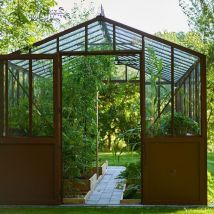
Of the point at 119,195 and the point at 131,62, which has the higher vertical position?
the point at 131,62

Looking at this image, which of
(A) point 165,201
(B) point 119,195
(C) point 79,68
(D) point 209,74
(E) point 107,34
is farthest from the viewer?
(D) point 209,74

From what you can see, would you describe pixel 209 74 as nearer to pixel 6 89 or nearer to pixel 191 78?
pixel 191 78

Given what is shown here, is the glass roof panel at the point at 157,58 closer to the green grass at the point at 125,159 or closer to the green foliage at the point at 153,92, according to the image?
the green foliage at the point at 153,92

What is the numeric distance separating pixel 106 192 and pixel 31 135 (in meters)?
2.44

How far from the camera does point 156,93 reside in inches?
362

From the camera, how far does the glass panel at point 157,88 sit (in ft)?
29.7

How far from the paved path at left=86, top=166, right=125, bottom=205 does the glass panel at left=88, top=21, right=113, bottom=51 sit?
2.62 m

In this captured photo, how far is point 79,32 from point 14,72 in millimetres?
1281

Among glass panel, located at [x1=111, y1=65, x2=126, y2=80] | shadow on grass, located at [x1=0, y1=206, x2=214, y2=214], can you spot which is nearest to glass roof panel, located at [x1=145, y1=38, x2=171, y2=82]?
shadow on grass, located at [x1=0, y1=206, x2=214, y2=214]

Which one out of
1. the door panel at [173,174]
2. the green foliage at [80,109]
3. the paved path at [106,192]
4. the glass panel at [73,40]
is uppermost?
the glass panel at [73,40]

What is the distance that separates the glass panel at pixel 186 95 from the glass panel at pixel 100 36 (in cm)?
118

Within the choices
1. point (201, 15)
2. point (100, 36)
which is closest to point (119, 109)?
→ point (201, 15)

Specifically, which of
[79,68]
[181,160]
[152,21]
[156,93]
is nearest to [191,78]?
[156,93]

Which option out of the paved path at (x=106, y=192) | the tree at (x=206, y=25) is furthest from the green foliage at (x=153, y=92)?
the tree at (x=206, y=25)
